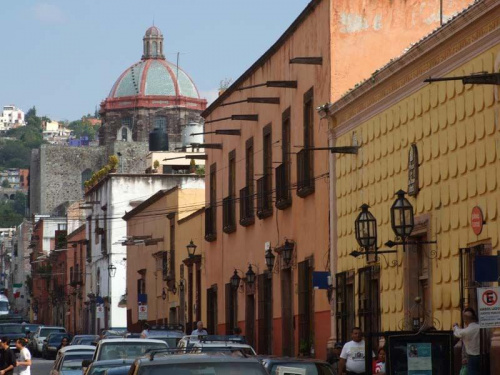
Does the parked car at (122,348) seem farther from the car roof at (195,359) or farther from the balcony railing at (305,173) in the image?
the car roof at (195,359)

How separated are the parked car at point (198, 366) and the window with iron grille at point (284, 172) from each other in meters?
19.7

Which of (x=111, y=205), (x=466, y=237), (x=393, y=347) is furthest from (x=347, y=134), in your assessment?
(x=111, y=205)

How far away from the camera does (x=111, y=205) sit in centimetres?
7269

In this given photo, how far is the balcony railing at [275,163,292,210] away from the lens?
3362 centimetres

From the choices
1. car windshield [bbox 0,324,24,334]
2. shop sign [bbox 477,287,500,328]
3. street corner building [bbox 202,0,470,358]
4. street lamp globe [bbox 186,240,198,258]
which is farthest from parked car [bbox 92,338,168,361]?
car windshield [bbox 0,324,24,334]

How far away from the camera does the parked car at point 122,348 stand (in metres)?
24.4

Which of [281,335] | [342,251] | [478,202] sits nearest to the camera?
[478,202]

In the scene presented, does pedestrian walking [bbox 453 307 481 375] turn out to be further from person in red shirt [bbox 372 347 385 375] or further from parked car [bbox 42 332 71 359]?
parked car [bbox 42 332 71 359]

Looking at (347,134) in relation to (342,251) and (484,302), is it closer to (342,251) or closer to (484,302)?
(342,251)

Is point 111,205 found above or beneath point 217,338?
above

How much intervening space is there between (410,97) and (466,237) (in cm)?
354

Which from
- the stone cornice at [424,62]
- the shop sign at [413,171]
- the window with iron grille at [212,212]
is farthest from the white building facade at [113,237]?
the shop sign at [413,171]

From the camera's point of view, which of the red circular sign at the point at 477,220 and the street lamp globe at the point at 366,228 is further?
the street lamp globe at the point at 366,228

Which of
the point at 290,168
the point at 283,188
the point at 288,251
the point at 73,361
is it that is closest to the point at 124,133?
the point at 283,188
